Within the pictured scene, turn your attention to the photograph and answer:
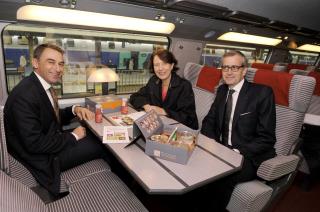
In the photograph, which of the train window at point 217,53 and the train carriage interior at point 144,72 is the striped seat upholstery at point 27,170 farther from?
the train window at point 217,53

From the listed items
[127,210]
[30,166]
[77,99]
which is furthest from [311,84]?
[77,99]

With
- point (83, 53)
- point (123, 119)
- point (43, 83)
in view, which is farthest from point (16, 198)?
point (83, 53)

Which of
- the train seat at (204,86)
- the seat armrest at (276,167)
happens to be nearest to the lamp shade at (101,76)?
the train seat at (204,86)

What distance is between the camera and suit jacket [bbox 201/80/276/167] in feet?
6.47

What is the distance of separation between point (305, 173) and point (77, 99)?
10.7 feet

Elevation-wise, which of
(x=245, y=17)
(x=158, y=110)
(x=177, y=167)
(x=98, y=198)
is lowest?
(x=98, y=198)

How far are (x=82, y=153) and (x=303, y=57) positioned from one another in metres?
7.61

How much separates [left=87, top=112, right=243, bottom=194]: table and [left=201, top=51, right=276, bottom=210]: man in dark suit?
387mm

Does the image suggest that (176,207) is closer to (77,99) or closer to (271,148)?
(271,148)

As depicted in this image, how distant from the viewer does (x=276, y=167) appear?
1739 mm

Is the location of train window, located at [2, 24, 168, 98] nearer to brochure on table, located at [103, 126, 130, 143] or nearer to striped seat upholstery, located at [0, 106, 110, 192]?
striped seat upholstery, located at [0, 106, 110, 192]

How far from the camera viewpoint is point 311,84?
189cm

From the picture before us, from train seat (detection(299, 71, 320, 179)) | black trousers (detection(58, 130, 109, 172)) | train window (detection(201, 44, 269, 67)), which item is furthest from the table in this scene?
train window (detection(201, 44, 269, 67))

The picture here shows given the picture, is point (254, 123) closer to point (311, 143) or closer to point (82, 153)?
point (311, 143)
